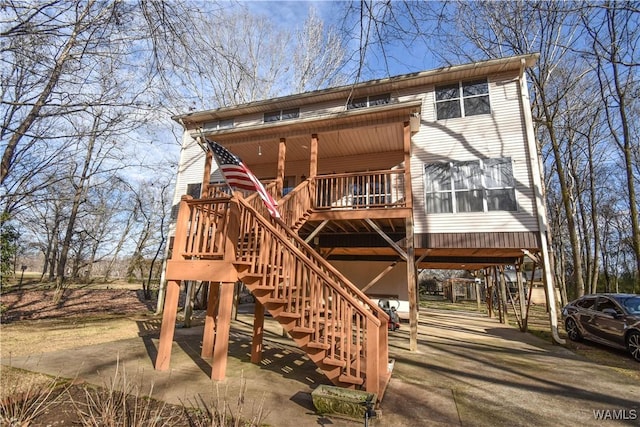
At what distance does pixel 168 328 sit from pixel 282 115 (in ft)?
30.9

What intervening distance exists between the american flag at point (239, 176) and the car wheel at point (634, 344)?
8.31 metres

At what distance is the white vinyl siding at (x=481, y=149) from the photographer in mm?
8648

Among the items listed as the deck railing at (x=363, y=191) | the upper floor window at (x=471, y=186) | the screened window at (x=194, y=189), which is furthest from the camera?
the screened window at (x=194, y=189)

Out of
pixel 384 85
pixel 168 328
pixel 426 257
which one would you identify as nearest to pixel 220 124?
pixel 384 85

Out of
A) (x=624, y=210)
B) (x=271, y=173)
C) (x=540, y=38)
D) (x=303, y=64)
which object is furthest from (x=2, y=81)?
(x=624, y=210)

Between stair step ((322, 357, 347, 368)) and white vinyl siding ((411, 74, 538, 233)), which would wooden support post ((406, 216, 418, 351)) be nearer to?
white vinyl siding ((411, 74, 538, 233))

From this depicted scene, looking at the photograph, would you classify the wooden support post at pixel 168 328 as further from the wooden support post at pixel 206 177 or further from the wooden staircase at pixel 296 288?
the wooden support post at pixel 206 177

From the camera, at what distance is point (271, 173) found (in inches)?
479

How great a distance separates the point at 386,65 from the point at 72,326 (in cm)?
1088

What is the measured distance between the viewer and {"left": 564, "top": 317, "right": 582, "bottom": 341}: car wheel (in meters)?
8.73

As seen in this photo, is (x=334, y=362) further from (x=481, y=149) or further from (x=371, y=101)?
(x=371, y=101)

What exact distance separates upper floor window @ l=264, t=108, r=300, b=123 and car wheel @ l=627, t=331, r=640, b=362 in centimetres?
1162

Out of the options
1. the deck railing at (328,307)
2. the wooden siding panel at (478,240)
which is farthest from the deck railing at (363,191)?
the deck railing at (328,307)

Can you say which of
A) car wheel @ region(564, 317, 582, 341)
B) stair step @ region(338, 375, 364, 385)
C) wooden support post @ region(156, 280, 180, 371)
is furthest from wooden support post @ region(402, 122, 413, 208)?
car wheel @ region(564, 317, 582, 341)
